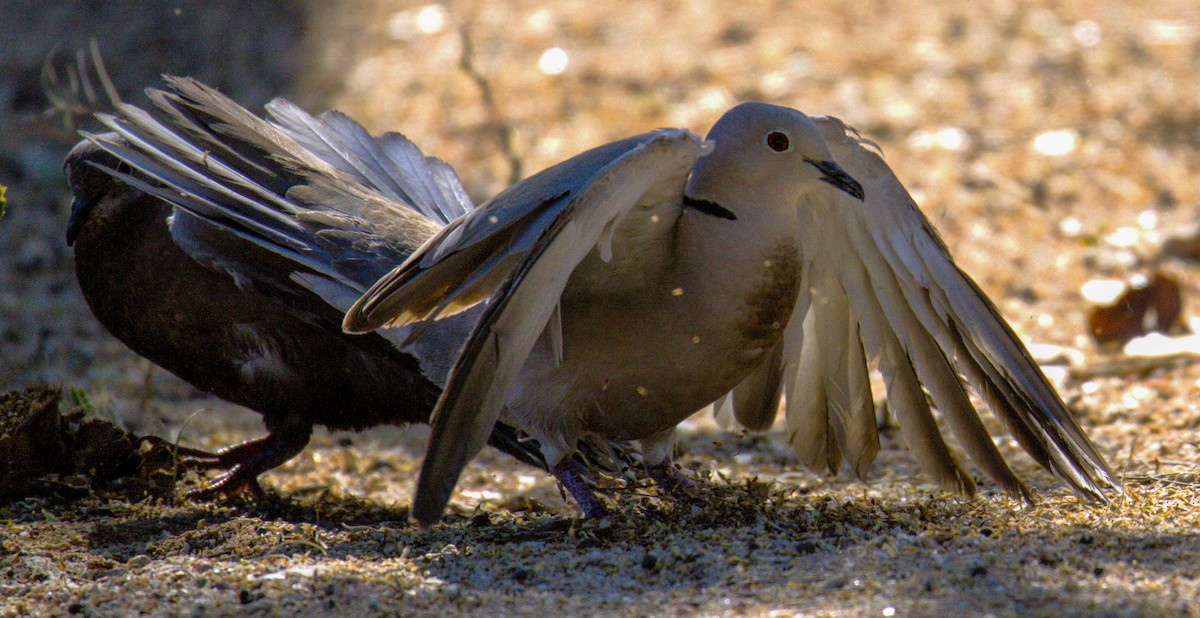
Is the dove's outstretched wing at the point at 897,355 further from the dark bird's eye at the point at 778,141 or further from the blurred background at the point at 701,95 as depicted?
the blurred background at the point at 701,95

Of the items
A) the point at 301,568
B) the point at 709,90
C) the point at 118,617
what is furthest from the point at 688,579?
the point at 709,90

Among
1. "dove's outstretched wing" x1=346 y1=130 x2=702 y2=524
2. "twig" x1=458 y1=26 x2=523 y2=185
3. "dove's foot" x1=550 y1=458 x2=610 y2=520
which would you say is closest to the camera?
"dove's outstretched wing" x1=346 y1=130 x2=702 y2=524

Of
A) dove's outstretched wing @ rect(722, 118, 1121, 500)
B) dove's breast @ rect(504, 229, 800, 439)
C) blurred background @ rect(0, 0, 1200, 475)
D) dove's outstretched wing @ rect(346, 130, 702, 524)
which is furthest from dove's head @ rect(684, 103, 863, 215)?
blurred background @ rect(0, 0, 1200, 475)

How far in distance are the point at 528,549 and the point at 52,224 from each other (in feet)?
14.0

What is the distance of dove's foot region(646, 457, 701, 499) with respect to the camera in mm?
3605

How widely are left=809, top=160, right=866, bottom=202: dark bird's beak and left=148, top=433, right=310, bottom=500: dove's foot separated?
1761mm

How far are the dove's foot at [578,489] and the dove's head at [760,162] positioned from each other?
76 centimetres

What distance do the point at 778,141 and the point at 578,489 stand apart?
0.98 metres

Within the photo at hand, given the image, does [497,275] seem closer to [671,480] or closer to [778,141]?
[778,141]

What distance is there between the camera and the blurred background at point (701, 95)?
5832mm

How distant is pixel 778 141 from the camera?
3.27m

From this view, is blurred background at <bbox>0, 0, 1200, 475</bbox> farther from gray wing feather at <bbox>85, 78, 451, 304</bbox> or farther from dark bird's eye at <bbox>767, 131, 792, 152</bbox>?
dark bird's eye at <bbox>767, 131, 792, 152</bbox>

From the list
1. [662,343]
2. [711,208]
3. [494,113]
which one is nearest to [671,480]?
[662,343]

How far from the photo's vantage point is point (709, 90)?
24.6 ft
